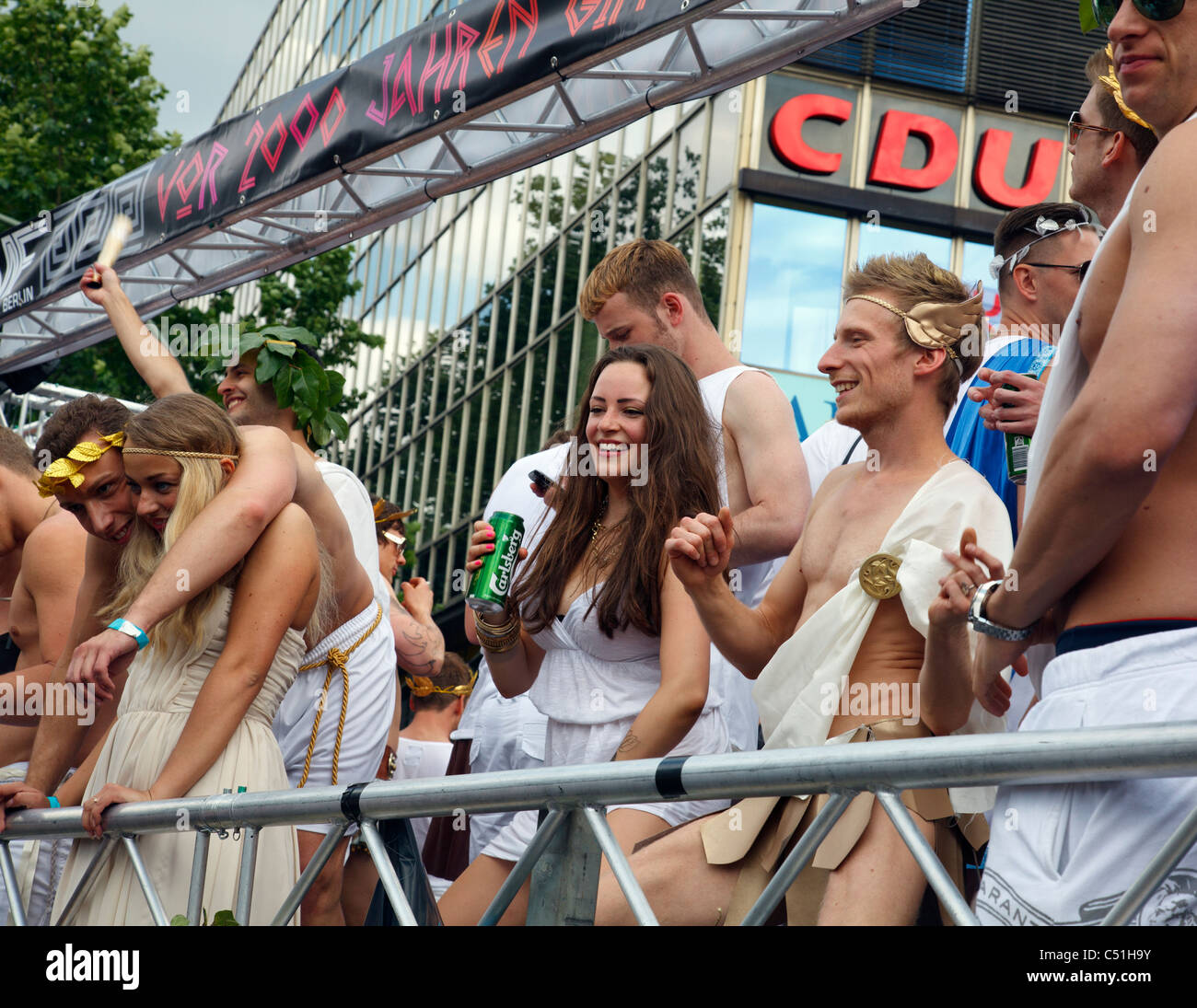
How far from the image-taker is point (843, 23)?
5.69m

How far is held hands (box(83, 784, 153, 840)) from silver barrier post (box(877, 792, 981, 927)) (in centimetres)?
205

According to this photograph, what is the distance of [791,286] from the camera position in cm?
1748

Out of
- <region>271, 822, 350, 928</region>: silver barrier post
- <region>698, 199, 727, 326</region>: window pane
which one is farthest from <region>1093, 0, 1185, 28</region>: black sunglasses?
<region>698, 199, 727, 326</region>: window pane

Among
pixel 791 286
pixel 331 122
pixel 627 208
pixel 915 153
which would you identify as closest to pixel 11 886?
pixel 331 122

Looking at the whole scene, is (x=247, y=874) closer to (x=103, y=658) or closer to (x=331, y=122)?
(x=103, y=658)

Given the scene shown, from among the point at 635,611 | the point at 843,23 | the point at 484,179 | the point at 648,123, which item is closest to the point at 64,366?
the point at 648,123

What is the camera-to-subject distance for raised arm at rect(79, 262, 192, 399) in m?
5.34

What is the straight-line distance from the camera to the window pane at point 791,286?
17156 millimetres

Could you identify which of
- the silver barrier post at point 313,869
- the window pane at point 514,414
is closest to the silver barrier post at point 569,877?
the silver barrier post at point 313,869

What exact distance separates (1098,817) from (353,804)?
1.48 meters

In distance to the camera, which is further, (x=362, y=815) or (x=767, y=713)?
(x=767, y=713)

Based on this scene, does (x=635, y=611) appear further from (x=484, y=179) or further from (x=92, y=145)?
(x=92, y=145)
